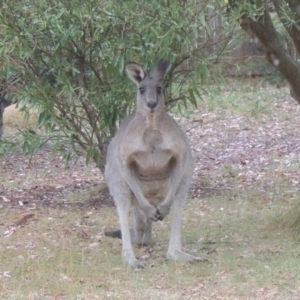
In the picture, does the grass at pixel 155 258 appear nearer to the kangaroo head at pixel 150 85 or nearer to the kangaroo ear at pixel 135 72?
the kangaroo head at pixel 150 85

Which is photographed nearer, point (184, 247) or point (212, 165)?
point (184, 247)

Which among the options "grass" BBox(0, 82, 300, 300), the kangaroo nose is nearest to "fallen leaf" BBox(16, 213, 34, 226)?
"grass" BBox(0, 82, 300, 300)

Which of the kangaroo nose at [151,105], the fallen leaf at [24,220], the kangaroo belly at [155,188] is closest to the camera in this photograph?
the kangaroo nose at [151,105]

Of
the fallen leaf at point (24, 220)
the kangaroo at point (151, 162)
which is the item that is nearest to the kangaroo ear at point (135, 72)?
the kangaroo at point (151, 162)

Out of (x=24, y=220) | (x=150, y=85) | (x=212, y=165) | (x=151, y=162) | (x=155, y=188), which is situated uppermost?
(x=150, y=85)

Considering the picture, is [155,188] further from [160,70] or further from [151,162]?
[160,70]

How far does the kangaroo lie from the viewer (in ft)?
17.2

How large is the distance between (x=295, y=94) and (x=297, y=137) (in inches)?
174

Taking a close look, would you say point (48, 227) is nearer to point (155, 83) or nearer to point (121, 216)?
point (121, 216)

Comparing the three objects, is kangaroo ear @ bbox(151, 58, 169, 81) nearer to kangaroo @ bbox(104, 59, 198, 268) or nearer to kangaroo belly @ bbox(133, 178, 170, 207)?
kangaroo @ bbox(104, 59, 198, 268)

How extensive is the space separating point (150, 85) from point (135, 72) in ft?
0.60

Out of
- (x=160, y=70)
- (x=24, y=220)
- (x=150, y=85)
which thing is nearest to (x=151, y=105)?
(x=150, y=85)

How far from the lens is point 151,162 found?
5324mm

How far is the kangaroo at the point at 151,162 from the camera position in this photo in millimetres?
5238
